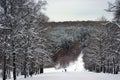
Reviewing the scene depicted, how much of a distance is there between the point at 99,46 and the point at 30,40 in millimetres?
26751

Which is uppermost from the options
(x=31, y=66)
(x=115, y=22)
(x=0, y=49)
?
(x=115, y=22)

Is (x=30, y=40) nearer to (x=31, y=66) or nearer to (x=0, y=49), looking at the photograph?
(x=31, y=66)

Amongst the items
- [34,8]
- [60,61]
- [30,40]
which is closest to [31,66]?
[30,40]

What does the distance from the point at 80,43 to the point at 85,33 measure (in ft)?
42.7

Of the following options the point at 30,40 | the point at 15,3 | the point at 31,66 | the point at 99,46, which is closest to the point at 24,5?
the point at 15,3

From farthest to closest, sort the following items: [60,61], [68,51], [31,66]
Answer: [68,51], [60,61], [31,66]

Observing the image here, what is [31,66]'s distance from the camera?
3866 centimetres

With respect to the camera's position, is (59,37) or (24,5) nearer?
(24,5)

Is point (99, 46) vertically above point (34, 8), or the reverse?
point (34, 8)

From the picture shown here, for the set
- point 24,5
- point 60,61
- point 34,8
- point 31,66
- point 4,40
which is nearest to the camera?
point 4,40

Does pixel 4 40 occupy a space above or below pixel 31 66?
above

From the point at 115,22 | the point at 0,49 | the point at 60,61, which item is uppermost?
the point at 115,22

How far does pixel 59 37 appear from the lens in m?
145

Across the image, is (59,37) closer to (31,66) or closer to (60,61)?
(60,61)
